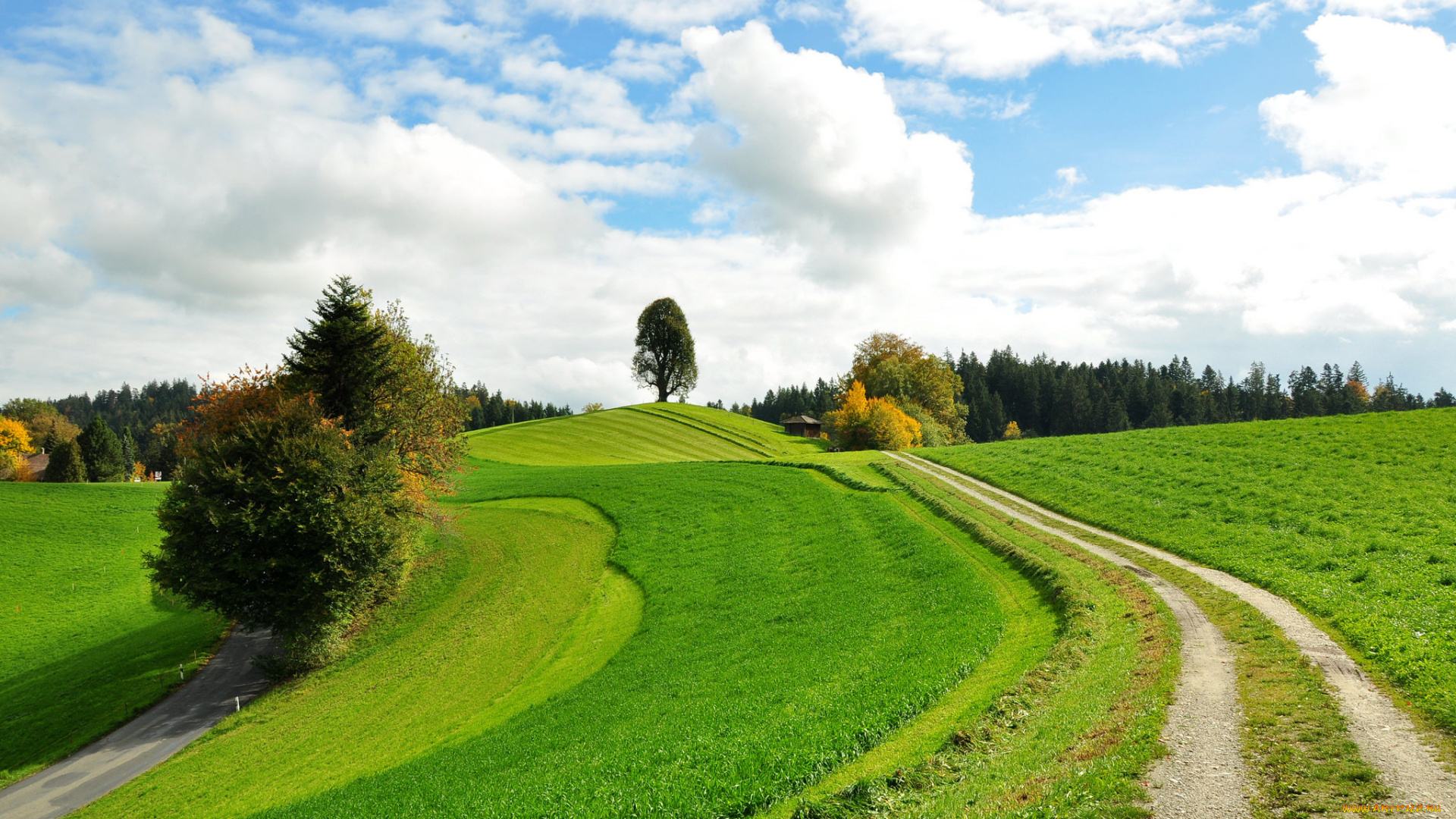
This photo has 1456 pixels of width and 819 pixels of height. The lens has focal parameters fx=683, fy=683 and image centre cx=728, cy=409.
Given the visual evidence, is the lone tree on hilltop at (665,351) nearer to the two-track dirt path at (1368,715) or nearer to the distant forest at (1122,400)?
the distant forest at (1122,400)

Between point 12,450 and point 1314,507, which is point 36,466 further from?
point 1314,507

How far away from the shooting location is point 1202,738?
1082 centimetres

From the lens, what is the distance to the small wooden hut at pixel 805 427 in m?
130

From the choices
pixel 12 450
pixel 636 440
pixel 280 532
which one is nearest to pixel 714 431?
pixel 636 440

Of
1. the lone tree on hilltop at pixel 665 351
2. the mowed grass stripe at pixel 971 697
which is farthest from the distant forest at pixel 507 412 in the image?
the mowed grass stripe at pixel 971 697

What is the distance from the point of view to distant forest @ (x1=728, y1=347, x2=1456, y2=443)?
152125 millimetres

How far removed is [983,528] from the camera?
31.9m

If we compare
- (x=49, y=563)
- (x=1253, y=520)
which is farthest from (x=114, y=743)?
A: (x=1253, y=520)

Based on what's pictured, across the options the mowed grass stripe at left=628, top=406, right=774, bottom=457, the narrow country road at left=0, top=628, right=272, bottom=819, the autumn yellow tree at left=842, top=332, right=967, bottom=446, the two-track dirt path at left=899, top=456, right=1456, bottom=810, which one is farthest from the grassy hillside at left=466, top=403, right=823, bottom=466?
the two-track dirt path at left=899, top=456, right=1456, bottom=810

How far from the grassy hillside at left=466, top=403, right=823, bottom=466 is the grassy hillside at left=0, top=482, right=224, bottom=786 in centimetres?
3463

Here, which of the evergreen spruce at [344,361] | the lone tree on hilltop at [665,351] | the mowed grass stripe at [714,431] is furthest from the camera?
the lone tree on hilltop at [665,351]

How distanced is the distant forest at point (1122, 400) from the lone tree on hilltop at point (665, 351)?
47.2 meters

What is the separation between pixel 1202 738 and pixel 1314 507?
74.7 feet

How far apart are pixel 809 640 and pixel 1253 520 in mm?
18842
